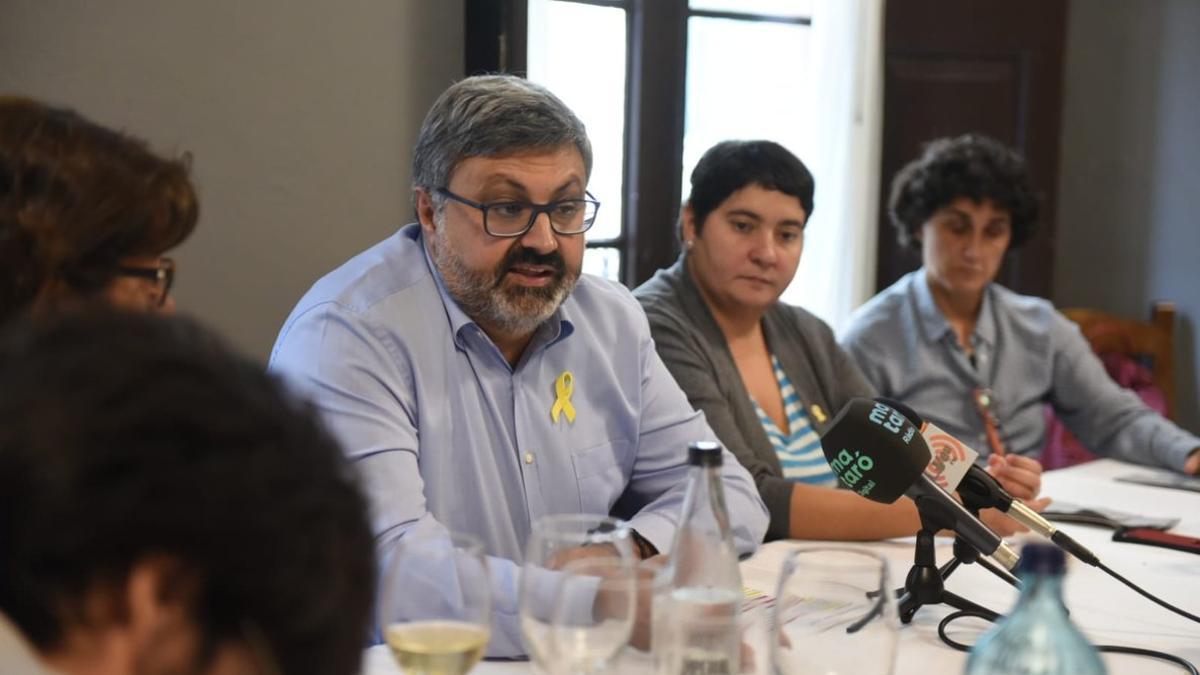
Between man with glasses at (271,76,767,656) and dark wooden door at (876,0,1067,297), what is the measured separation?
7.19 feet

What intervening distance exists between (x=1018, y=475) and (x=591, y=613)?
1303mm

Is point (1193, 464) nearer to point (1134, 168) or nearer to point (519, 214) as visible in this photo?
point (519, 214)

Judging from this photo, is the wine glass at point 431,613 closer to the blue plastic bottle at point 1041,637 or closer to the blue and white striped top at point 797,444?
the blue plastic bottle at point 1041,637

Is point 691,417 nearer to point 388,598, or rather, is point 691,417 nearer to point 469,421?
point 469,421

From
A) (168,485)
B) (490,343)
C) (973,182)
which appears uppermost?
(973,182)

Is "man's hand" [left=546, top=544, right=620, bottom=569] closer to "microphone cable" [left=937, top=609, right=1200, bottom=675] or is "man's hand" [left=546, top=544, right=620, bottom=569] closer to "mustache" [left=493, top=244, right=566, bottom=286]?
"microphone cable" [left=937, top=609, right=1200, bottom=675]

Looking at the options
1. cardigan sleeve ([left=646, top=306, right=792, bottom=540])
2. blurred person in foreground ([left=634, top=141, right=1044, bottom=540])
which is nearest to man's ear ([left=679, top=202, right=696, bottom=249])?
blurred person in foreground ([left=634, top=141, right=1044, bottom=540])

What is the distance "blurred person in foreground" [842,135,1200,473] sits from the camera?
2939 millimetres

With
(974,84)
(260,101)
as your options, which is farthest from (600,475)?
(974,84)

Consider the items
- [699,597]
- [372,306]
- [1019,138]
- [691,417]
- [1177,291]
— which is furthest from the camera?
[1177,291]

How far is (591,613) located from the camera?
1.04 m

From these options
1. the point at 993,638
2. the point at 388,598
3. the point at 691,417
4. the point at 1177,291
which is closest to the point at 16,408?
the point at 388,598

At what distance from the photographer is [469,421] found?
71.8 inches

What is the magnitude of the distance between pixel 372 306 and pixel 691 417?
58cm
